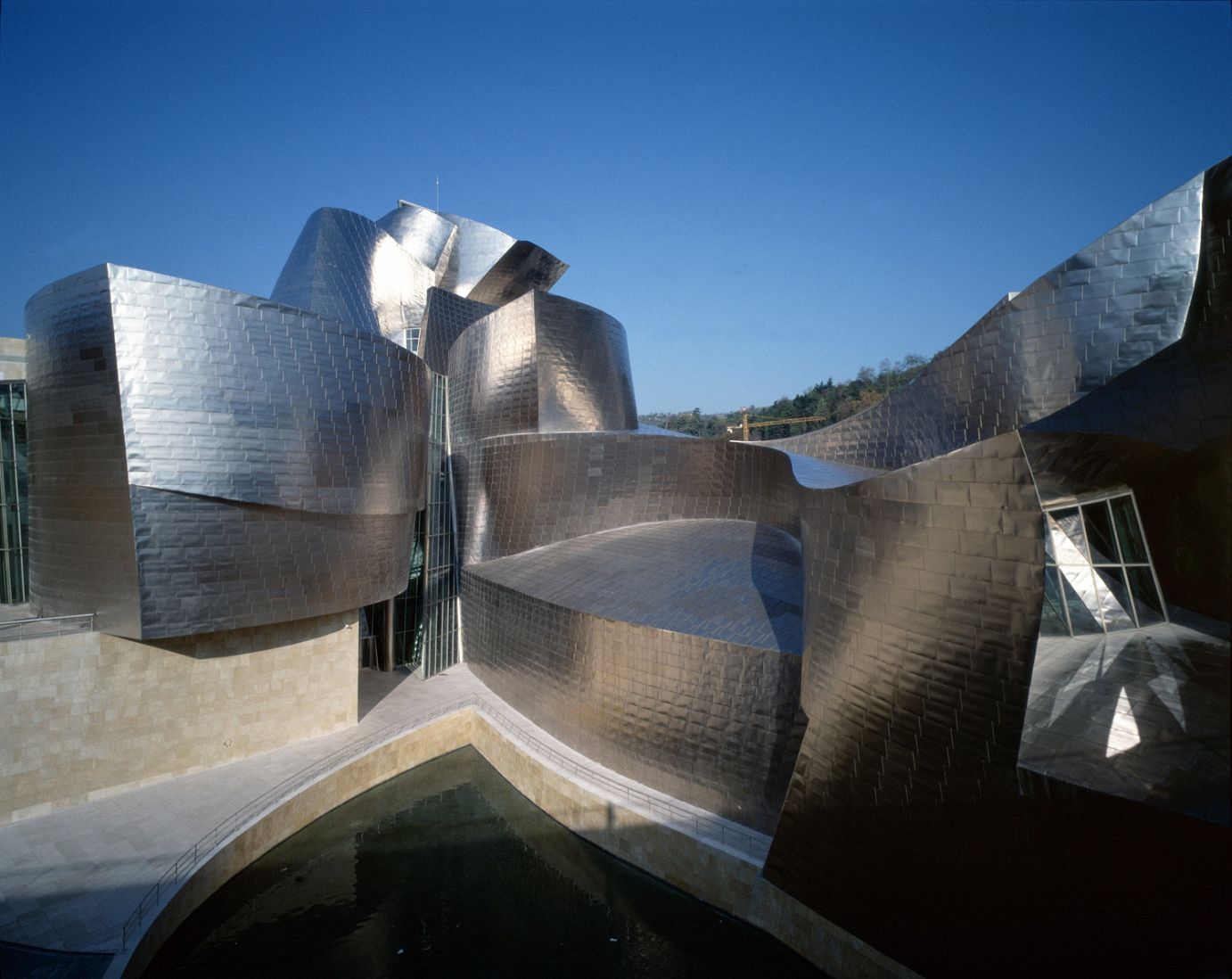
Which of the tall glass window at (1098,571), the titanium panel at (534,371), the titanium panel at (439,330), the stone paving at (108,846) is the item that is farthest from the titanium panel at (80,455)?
the tall glass window at (1098,571)

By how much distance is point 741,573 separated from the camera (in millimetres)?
11617

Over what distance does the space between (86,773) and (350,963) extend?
5564mm

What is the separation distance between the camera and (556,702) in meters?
12.4

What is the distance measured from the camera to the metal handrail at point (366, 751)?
28.0 ft

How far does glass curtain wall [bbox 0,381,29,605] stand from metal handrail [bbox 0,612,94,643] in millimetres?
3664

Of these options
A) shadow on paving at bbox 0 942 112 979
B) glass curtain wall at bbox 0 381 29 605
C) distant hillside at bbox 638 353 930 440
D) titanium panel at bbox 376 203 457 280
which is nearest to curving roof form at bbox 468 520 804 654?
shadow on paving at bbox 0 942 112 979

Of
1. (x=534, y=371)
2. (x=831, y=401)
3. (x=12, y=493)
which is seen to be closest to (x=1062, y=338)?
(x=534, y=371)

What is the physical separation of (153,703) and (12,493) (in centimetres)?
600

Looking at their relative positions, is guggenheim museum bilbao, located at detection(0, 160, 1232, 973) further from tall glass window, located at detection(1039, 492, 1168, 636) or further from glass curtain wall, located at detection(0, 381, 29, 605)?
glass curtain wall, located at detection(0, 381, 29, 605)

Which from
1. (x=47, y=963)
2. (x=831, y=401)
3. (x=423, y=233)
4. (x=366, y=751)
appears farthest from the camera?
(x=831, y=401)

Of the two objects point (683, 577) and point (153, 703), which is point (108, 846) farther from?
point (683, 577)

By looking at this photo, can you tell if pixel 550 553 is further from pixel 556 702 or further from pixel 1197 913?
pixel 1197 913

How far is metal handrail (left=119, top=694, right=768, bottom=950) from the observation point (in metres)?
8.54

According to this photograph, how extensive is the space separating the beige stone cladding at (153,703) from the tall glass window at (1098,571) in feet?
39.7
